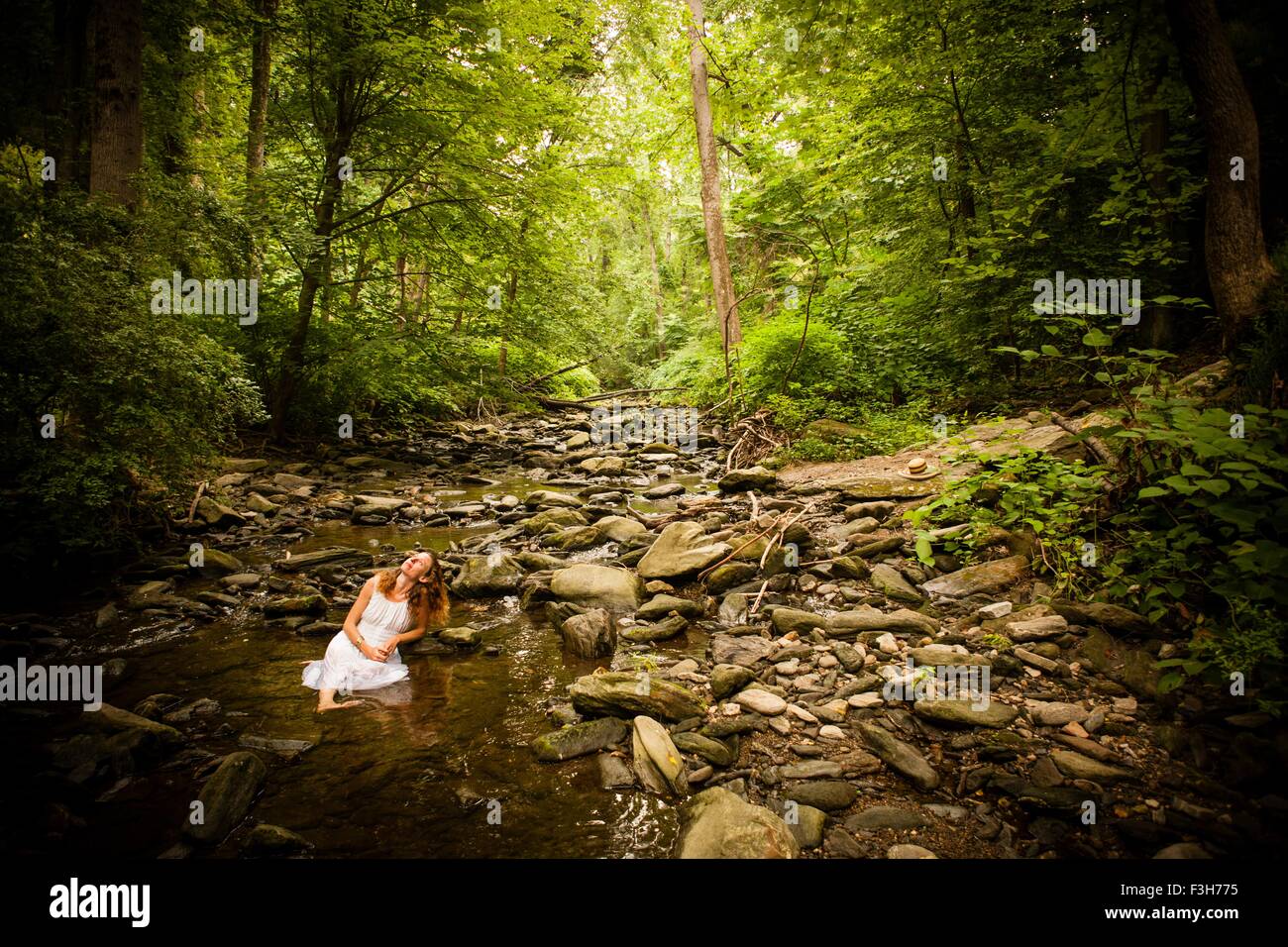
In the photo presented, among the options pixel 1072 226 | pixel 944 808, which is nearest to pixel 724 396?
pixel 1072 226

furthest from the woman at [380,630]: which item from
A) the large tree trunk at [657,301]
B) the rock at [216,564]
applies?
the large tree trunk at [657,301]

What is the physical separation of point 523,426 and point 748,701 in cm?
1533

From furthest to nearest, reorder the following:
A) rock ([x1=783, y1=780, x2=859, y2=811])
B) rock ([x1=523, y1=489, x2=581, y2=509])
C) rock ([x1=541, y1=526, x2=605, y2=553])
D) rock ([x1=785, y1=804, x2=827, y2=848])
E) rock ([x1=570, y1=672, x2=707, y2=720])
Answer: rock ([x1=523, y1=489, x2=581, y2=509]) → rock ([x1=541, y1=526, x2=605, y2=553]) → rock ([x1=570, y1=672, x2=707, y2=720]) → rock ([x1=783, y1=780, x2=859, y2=811]) → rock ([x1=785, y1=804, x2=827, y2=848])

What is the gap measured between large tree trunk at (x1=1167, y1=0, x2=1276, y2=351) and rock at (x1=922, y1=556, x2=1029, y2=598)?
140 inches

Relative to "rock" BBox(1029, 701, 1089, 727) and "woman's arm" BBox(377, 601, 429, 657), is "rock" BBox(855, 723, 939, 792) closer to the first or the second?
"rock" BBox(1029, 701, 1089, 727)

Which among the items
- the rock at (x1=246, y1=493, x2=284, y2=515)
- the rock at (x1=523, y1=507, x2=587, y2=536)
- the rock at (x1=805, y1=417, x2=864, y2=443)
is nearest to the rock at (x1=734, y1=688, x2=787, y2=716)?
the rock at (x1=523, y1=507, x2=587, y2=536)

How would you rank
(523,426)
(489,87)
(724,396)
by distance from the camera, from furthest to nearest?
(523,426) → (724,396) → (489,87)

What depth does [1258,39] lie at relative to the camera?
263 inches

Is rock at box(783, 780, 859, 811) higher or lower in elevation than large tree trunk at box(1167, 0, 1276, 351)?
lower

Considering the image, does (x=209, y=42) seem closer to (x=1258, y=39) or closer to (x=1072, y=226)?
(x=1072, y=226)

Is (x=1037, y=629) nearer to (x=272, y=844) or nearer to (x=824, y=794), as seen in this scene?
(x=824, y=794)

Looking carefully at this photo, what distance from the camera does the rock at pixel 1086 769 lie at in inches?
93.6

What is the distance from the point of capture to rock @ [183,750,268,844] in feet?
7.88

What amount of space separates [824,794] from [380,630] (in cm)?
371
